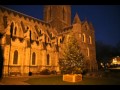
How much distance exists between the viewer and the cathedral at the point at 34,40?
2889cm

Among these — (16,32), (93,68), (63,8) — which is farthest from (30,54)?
(63,8)

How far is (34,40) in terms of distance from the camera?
116ft

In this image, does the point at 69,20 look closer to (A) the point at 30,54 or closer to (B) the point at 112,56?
(B) the point at 112,56

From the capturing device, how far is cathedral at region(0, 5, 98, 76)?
28.9 metres

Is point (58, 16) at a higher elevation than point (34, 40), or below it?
higher

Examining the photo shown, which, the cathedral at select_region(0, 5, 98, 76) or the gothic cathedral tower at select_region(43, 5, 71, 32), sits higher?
the gothic cathedral tower at select_region(43, 5, 71, 32)

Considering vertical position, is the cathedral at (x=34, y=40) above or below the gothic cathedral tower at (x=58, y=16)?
below

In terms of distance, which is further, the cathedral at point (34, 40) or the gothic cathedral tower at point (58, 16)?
the gothic cathedral tower at point (58, 16)

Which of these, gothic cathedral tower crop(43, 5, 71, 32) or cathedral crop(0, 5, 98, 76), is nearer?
cathedral crop(0, 5, 98, 76)

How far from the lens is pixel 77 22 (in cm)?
4562

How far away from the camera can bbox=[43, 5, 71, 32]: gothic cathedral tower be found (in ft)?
184

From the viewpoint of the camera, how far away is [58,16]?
56875 millimetres

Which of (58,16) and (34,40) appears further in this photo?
(58,16)

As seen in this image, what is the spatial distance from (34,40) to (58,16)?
24.6 meters
